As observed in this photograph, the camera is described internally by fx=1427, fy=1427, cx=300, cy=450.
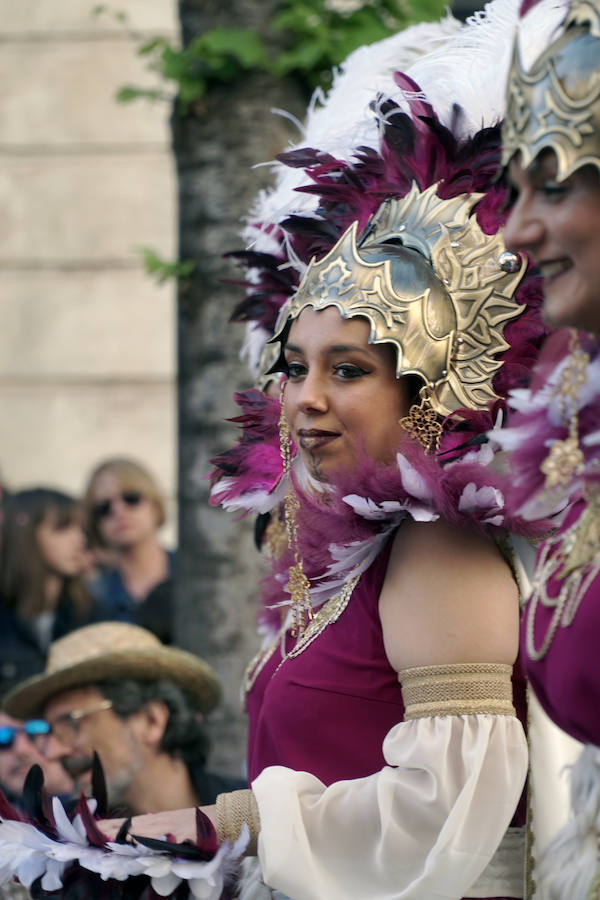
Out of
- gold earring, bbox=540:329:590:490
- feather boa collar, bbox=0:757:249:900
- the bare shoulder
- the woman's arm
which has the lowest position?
feather boa collar, bbox=0:757:249:900

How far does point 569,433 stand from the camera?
199 cm

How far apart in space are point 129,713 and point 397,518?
1.65 meters

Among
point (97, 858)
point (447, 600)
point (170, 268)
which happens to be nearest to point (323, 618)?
point (447, 600)

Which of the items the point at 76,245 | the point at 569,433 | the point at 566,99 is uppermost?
the point at 76,245

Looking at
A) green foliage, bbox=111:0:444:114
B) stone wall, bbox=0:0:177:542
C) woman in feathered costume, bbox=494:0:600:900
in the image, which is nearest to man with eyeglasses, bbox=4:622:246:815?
green foliage, bbox=111:0:444:114

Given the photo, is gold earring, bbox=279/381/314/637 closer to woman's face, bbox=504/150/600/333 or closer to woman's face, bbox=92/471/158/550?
woman's face, bbox=504/150/600/333

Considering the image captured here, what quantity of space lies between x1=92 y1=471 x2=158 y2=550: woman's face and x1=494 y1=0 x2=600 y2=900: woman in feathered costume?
13.3 ft

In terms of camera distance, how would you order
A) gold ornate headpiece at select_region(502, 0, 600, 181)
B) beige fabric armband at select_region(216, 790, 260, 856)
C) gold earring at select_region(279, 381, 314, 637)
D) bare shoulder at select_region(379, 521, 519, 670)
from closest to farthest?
gold ornate headpiece at select_region(502, 0, 600, 181), bare shoulder at select_region(379, 521, 519, 670), beige fabric armband at select_region(216, 790, 260, 856), gold earring at select_region(279, 381, 314, 637)

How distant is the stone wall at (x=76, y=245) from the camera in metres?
9.07

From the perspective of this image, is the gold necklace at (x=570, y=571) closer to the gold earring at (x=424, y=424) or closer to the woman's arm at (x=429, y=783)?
the woman's arm at (x=429, y=783)

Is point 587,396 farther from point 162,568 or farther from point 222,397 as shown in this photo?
point 162,568

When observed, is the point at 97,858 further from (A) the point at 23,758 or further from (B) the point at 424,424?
(A) the point at 23,758

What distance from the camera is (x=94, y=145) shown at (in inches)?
362

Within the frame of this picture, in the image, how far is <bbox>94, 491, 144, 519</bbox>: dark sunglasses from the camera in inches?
239
